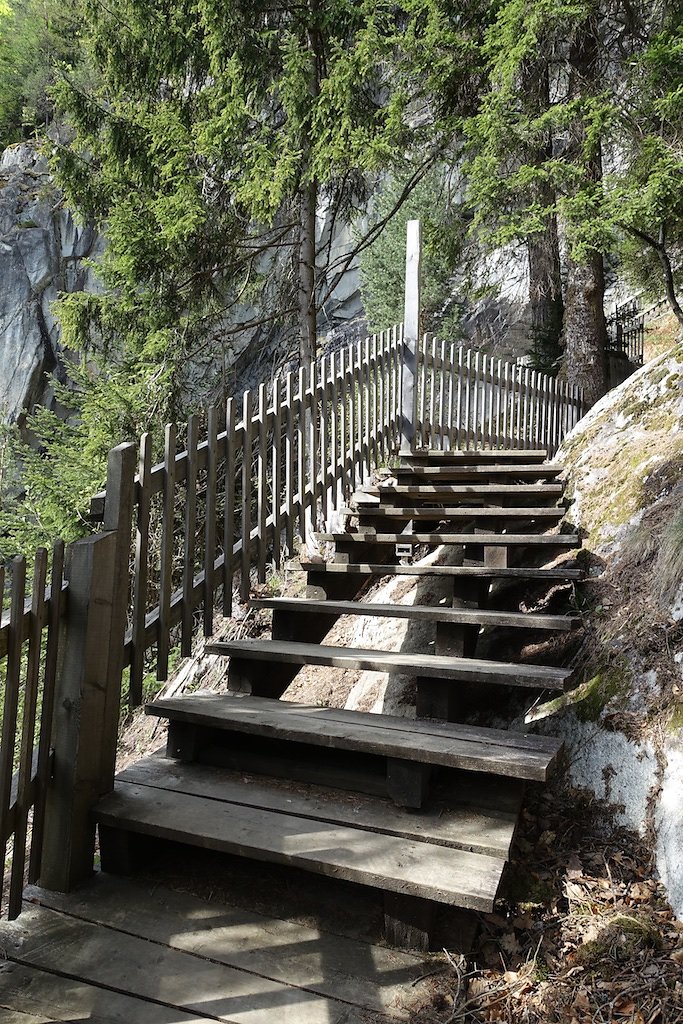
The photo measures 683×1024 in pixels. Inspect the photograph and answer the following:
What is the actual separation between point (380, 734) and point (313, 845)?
0.47 m

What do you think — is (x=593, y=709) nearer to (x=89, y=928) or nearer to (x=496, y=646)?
(x=496, y=646)

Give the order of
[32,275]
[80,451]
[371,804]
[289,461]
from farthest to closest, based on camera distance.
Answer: [32,275] → [80,451] → [289,461] → [371,804]

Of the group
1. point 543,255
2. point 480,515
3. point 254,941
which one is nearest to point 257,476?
point 480,515

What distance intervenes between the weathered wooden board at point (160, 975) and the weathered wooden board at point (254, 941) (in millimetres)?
30

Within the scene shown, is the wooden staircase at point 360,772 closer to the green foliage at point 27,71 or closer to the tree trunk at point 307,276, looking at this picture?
the tree trunk at point 307,276

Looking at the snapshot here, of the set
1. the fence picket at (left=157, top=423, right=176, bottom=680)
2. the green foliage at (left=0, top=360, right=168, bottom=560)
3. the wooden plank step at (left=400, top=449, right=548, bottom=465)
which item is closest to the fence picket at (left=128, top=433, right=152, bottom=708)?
the fence picket at (left=157, top=423, right=176, bottom=680)

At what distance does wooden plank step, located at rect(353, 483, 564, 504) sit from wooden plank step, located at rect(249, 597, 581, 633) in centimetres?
142

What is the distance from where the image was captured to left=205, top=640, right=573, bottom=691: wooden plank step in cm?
282

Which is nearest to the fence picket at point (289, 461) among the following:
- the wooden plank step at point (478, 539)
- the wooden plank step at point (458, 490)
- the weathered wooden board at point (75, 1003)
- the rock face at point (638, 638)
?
the wooden plank step at point (478, 539)

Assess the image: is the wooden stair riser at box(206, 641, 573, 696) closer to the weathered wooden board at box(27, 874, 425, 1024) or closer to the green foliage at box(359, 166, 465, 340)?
the weathered wooden board at box(27, 874, 425, 1024)

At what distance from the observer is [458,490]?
5.08 m

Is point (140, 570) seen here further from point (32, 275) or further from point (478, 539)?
point (32, 275)

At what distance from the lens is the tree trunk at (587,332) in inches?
463

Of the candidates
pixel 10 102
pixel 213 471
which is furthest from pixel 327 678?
pixel 10 102
